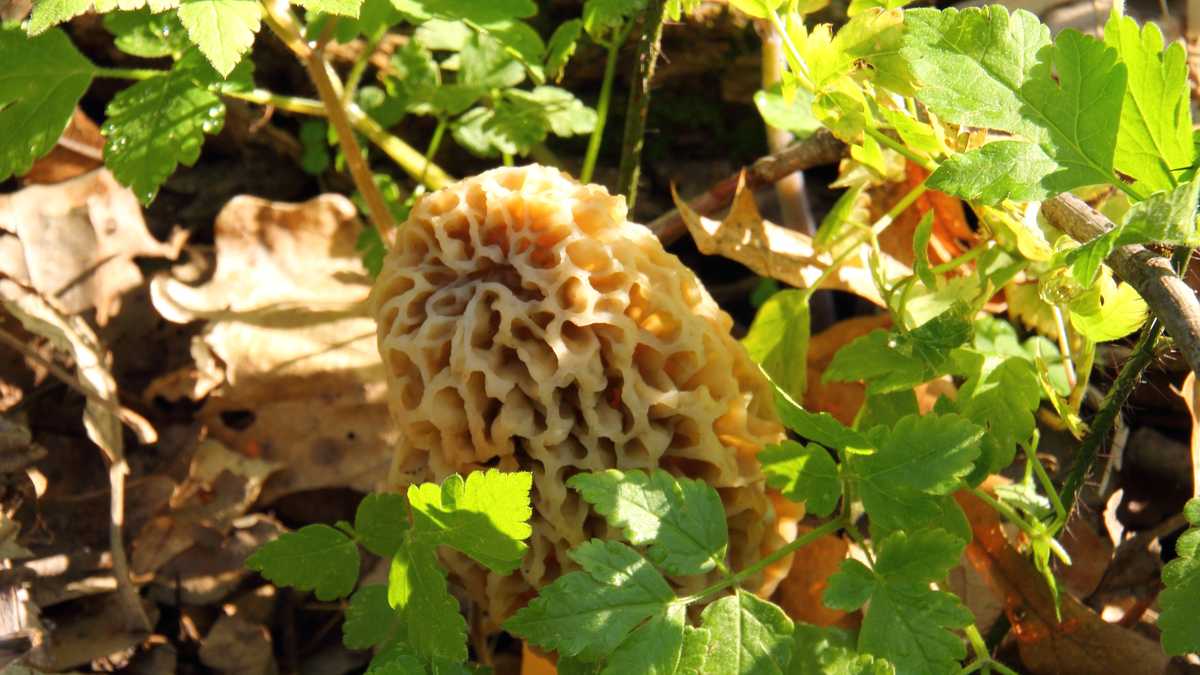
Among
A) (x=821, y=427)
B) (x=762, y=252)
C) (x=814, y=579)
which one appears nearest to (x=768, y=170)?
(x=762, y=252)

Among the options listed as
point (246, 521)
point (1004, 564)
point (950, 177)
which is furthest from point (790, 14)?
point (246, 521)

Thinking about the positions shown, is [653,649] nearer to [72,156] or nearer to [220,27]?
[220,27]

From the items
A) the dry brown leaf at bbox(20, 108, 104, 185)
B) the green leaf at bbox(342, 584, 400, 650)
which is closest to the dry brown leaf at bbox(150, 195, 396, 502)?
the dry brown leaf at bbox(20, 108, 104, 185)

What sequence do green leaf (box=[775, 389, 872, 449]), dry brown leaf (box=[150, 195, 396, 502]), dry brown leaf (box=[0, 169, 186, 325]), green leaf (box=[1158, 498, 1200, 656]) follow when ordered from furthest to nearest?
dry brown leaf (box=[0, 169, 186, 325])
dry brown leaf (box=[150, 195, 396, 502])
green leaf (box=[775, 389, 872, 449])
green leaf (box=[1158, 498, 1200, 656])

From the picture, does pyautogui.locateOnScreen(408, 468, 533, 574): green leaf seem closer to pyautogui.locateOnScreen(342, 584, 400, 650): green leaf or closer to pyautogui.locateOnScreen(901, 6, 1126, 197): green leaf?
pyautogui.locateOnScreen(342, 584, 400, 650): green leaf

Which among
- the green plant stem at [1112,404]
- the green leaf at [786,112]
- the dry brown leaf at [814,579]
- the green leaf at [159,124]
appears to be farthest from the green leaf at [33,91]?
the green plant stem at [1112,404]

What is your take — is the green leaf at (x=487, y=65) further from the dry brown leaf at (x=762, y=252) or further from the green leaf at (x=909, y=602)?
the green leaf at (x=909, y=602)
